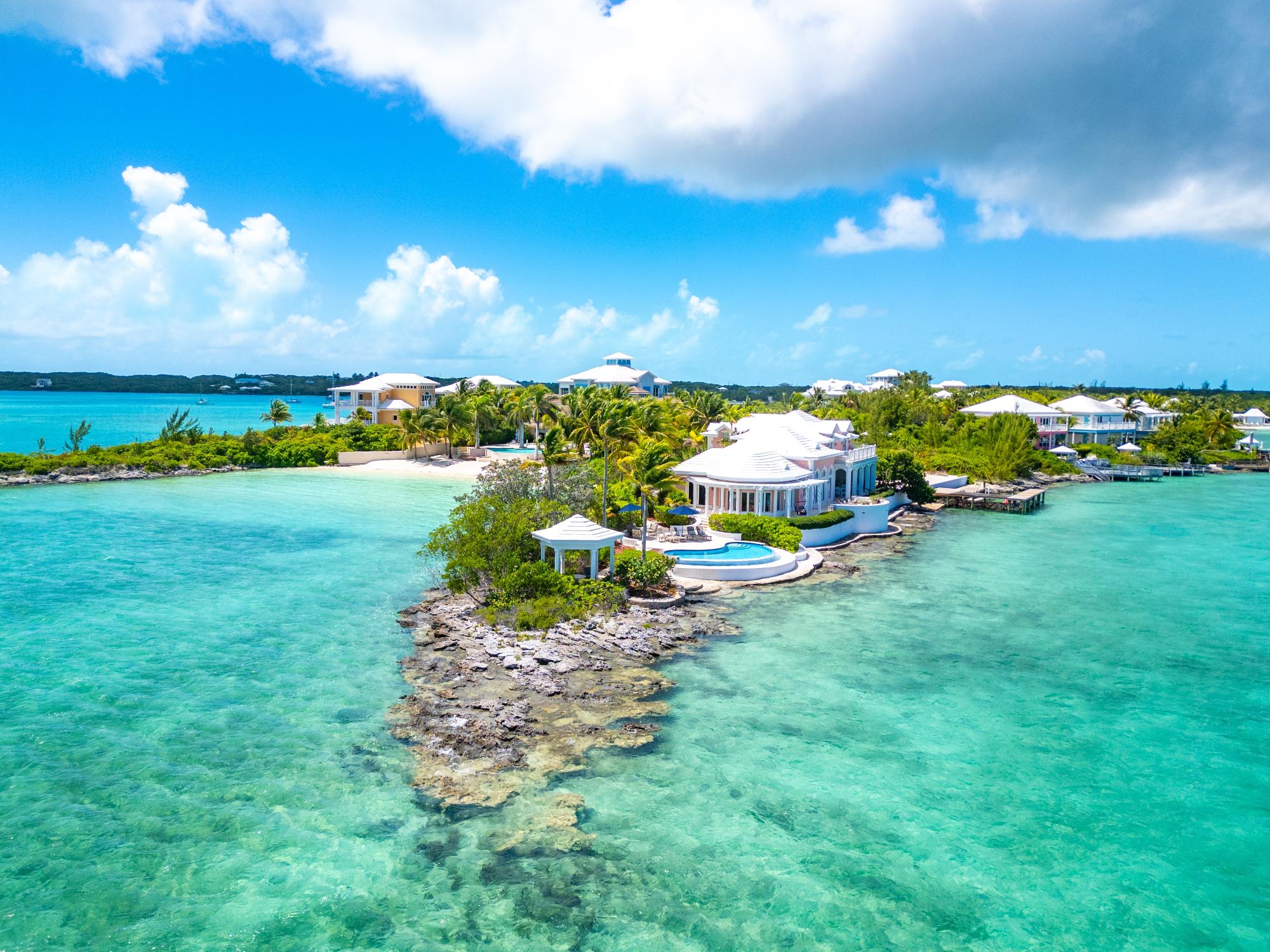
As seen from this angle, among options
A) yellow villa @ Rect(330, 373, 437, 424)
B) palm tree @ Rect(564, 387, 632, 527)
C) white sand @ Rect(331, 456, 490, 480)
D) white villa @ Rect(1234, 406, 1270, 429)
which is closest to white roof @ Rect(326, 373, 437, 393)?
yellow villa @ Rect(330, 373, 437, 424)

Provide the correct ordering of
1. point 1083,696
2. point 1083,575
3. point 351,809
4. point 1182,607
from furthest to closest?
point 1083,575 → point 1182,607 → point 1083,696 → point 351,809

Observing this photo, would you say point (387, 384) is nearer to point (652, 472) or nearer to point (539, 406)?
point (539, 406)

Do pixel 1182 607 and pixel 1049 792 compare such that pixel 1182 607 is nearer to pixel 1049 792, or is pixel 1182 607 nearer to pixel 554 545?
pixel 1049 792

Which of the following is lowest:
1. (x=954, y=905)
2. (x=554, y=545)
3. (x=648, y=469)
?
(x=954, y=905)

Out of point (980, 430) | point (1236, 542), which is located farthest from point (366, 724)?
point (980, 430)

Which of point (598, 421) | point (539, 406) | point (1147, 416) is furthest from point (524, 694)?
point (1147, 416)

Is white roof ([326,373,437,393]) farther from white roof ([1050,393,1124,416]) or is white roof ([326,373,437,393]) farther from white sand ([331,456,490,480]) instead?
white roof ([1050,393,1124,416])
